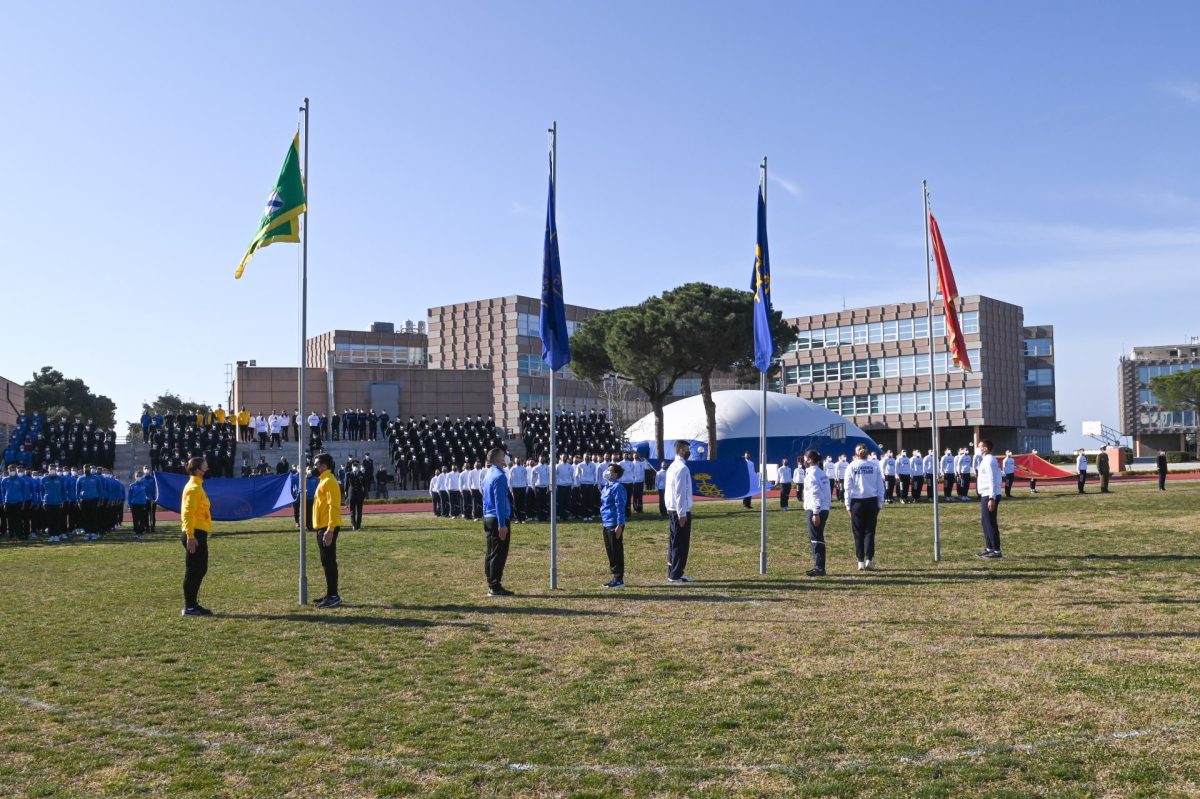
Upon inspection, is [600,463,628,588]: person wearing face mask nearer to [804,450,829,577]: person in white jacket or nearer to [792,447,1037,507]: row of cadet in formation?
[804,450,829,577]: person in white jacket

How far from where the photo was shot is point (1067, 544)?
19438mm

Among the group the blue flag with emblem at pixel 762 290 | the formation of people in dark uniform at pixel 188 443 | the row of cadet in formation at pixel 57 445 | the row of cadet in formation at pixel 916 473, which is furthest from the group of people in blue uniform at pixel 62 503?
the row of cadet in formation at pixel 916 473

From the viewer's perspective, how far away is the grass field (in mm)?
6160

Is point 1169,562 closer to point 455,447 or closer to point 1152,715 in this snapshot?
point 1152,715

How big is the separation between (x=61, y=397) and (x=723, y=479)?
75700 mm

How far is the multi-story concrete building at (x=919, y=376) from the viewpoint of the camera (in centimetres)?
9419

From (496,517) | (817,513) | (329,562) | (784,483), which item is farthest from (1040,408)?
(329,562)

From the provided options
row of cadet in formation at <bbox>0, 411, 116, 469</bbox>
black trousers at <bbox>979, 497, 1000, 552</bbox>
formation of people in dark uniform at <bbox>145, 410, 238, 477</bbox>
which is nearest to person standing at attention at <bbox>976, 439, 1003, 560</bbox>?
black trousers at <bbox>979, 497, 1000, 552</bbox>

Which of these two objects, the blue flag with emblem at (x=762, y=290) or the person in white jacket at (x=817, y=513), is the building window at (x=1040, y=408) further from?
the blue flag with emblem at (x=762, y=290)

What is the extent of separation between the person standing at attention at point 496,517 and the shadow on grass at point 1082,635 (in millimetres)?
5987

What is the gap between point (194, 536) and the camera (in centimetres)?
1277

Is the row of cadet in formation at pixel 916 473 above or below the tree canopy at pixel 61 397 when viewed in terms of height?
below

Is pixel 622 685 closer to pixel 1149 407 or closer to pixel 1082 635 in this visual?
pixel 1082 635

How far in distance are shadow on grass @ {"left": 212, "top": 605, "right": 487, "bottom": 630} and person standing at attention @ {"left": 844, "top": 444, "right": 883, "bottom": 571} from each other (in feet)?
22.6
